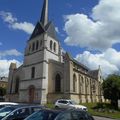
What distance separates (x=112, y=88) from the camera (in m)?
39.6

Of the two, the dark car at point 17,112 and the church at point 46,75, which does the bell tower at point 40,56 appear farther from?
the dark car at point 17,112

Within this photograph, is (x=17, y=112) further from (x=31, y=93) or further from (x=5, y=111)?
(x=31, y=93)

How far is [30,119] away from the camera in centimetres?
892

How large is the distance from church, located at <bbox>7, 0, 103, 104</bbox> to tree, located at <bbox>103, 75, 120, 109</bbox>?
11255 millimetres

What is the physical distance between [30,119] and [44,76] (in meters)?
44.7

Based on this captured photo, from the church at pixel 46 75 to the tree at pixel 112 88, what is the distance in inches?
443

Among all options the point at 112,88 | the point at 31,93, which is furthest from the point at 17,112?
the point at 31,93

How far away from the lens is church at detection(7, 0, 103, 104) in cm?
5216

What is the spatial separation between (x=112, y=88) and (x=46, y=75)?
19.1 metres

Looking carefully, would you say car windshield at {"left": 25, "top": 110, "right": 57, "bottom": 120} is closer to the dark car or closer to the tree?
the dark car

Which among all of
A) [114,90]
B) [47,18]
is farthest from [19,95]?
[114,90]

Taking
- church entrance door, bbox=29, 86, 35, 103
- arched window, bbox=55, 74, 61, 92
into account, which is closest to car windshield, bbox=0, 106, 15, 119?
arched window, bbox=55, 74, 61, 92

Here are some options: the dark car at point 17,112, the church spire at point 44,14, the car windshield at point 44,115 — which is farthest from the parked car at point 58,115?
the church spire at point 44,14

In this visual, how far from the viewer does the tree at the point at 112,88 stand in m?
39.3
